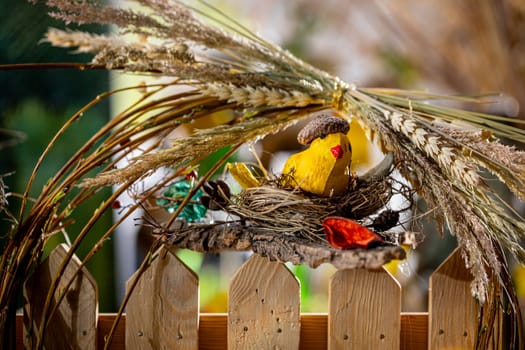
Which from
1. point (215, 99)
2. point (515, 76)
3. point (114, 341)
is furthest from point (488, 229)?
point (515, 76)

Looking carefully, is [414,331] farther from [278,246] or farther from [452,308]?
[278,246]

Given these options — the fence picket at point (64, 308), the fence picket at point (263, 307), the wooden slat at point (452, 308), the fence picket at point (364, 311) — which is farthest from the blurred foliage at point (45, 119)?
the wooden slat at point (452, 308)

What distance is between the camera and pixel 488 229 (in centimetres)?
77

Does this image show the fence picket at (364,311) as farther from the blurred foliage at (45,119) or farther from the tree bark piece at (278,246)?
the blurred foliage at (45,119)

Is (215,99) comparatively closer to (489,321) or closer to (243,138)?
(243,138)

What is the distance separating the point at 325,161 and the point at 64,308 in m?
0.48

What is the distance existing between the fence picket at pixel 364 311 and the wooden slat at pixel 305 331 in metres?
0.03

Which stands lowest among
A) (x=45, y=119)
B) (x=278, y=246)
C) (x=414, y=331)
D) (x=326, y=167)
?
(x=414, y=331)

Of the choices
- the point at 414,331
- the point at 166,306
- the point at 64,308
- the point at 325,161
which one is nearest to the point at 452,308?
the point at 414,331

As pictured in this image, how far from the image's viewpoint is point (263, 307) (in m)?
0.88

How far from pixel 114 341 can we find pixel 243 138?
1.31 ft

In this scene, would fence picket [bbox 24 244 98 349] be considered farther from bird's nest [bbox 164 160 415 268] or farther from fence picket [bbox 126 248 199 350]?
bird's nest [bbox 164 160 415 268]

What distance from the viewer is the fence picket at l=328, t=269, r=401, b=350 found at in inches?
34.8

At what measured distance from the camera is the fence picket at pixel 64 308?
89 centimetres
